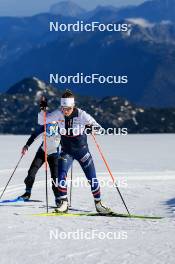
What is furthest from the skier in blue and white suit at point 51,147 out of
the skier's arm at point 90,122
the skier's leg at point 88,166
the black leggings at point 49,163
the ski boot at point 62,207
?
the skier's arm at point 90,122

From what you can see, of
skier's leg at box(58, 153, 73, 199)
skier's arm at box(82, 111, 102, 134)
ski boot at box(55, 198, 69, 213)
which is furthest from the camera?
ski boot at box(55, 198, 69, 213)

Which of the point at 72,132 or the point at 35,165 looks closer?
the point at 72,132

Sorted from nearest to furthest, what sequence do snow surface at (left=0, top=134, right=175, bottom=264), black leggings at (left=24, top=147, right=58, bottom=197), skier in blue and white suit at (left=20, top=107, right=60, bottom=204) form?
1. snow surface at (left=0, top=134, right=175, bottom=264)
2. skier in blue and white suit at (left=20, top=107, right=60, bottom=204)
3. black leggings at (left=24, top=147, right=58, bottom=197)

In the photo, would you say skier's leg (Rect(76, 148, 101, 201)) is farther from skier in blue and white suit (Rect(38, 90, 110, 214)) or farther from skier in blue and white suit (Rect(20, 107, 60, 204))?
skier in blue and white suit (Rect(20, 107, 60, 204))

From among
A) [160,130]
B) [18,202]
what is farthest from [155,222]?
[160,130]

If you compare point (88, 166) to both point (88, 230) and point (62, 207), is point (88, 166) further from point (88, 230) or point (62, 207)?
point (88, 230)

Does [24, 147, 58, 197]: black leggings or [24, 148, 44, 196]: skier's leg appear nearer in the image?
[24, 147, 58, 197]: black leggings

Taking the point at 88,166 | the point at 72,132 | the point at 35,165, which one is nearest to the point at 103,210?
the point at 88,166

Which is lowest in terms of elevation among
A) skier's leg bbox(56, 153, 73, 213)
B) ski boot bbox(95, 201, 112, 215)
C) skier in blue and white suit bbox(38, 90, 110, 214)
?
ski boot bbox(95, 201, 112, 215)

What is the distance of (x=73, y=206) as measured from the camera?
11.4 meters

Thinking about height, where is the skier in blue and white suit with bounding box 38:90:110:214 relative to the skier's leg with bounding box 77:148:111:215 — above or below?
above

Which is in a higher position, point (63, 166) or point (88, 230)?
point (63, 166)

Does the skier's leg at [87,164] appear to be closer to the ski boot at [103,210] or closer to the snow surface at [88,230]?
the ski boot at [103,210]

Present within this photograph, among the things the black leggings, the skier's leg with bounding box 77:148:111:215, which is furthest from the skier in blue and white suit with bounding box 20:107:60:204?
the skier's leg with bounding box 77:148:111:215
